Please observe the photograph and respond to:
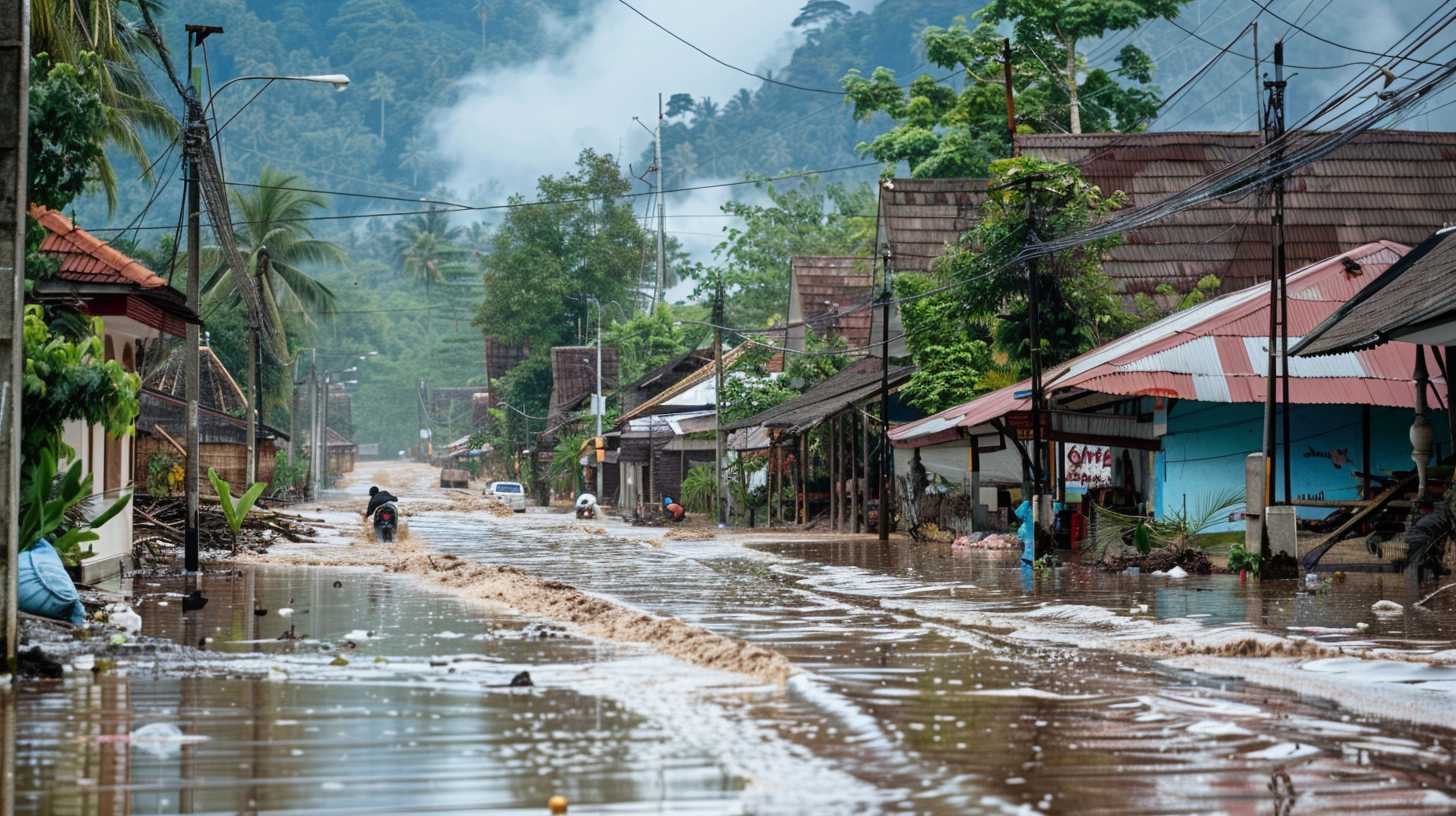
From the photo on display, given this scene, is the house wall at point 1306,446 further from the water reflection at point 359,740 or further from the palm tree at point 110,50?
the palm tree at point 110,50

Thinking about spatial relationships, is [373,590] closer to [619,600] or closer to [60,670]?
[619,600]

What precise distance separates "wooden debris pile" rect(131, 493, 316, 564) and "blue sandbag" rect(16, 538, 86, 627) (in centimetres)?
956

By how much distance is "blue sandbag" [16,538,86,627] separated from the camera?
12602 millimetres

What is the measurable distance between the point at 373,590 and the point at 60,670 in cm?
870

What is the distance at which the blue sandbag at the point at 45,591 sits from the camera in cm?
1260

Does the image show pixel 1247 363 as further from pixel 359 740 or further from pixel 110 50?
pixel 359 740

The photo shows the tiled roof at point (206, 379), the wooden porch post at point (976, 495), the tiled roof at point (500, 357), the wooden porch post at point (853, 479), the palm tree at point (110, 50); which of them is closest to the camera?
the palm tree at point (110, 50)

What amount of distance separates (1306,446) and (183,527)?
1776 centimetres

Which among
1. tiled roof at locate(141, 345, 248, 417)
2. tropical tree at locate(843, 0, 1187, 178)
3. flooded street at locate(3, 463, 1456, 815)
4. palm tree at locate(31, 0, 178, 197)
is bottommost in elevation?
flooded street at locate(3, 463, 1456, 815)

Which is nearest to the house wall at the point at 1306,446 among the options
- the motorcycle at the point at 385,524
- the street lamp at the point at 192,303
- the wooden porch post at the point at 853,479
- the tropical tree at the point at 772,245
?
the wooden porch post at the point at 853,479

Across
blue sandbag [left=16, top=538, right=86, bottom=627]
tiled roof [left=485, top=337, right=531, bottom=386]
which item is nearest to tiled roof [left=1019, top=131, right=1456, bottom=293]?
blue sandbag [left=16, top=538, right=86, bottom=627]

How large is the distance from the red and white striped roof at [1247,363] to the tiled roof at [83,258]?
1301cm

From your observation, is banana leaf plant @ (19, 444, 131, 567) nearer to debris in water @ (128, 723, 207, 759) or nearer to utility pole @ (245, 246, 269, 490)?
debris in water @ (128, 723, 207, 759)

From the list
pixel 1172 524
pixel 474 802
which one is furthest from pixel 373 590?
pixel 474 802
